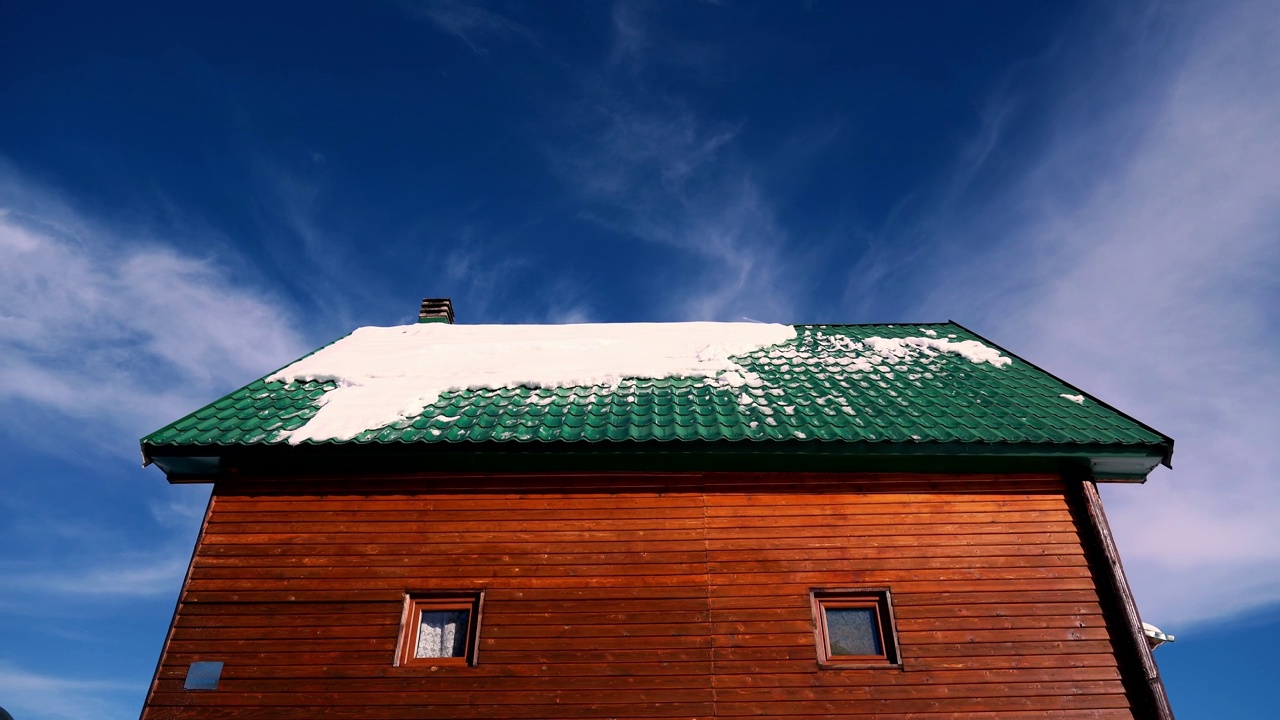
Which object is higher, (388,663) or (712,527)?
(712,527)

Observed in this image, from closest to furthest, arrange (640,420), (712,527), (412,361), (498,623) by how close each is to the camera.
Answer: (498,623) → (712,527) → (640,420) → (412,361)

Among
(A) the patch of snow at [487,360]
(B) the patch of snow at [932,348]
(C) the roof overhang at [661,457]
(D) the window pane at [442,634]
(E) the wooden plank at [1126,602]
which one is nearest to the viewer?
(E) the wooden plank at [1126,602]

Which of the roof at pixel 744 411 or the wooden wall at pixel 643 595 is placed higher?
the roof at pixel 744 411

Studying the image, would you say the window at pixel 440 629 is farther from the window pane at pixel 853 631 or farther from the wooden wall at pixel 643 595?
the window pane at pixel 853 631

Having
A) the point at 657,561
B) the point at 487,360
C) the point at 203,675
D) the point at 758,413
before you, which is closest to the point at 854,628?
the point at 657,561

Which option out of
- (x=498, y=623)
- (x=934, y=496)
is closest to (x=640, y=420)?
(x=498, y=623)

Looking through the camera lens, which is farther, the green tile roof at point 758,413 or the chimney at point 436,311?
the chimney at point 436,311

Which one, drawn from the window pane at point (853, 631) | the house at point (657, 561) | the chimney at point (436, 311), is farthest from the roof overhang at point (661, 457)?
the chimney at point (436, 311)

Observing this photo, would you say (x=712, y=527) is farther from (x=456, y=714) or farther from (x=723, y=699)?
(x=456, y=714)

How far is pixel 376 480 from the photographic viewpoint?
25.0ft

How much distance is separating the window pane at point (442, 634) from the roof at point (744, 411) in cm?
169

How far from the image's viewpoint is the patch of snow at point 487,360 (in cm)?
838

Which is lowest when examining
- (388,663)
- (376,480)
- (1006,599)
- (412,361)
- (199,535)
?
(388,663)

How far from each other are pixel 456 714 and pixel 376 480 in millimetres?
2508
